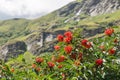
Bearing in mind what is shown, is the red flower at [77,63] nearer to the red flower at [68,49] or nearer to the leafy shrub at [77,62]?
the leafy shrub at [77,62]

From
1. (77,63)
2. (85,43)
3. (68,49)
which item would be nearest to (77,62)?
(77,63)

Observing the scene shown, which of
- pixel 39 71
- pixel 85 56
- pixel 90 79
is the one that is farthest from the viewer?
pixel 39 71

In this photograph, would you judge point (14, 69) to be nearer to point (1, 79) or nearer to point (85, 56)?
point (1, 79)

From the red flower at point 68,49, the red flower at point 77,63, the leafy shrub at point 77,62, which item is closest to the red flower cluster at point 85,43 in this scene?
the leafy shrub at point 77,62

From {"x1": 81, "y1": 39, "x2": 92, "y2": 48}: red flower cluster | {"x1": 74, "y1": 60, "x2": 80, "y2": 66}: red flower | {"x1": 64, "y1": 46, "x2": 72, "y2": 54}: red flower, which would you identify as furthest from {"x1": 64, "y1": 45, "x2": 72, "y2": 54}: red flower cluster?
{"x1": 74, "y1": 60, "x2": 80, "y2": 66}: red flower

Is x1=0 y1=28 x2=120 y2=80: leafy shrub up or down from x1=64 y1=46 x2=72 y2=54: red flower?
down

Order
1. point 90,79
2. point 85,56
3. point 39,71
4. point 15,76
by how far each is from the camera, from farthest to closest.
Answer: point 39,71 < point 15,76 < point 85,56 < point 90,79

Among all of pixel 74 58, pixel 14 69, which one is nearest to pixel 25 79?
pixel 14 69

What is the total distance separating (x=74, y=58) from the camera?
998 cm

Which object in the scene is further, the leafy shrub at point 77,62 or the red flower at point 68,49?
the red flower at point 68,49

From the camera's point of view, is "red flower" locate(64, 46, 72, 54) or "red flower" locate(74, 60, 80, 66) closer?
"red flower" locate(74, 60, 80, 66)

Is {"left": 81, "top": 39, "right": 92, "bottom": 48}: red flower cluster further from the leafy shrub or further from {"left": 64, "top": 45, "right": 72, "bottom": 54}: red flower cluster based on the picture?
{"left": 64, "top": 45, "right": 72, "bottom": 54}: red flower cluster

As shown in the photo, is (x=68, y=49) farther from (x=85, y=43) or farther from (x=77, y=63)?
(x=77, y=63)

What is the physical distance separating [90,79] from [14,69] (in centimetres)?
348
